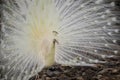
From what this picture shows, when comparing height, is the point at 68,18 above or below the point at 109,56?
above

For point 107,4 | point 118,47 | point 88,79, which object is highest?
point 107,4

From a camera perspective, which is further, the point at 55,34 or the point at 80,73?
the point at 80,73

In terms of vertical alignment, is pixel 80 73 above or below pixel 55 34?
below

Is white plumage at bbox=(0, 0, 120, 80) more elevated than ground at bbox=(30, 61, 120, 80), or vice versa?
white plumage at bbox=(0, 0, 120, 80)

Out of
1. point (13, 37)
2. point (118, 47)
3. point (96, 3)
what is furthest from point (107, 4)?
point (13, 37)

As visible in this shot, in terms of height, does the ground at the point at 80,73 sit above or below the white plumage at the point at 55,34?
below

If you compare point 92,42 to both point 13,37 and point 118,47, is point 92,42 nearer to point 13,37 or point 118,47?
point 118,47

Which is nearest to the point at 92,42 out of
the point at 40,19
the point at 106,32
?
the point at 106,32
